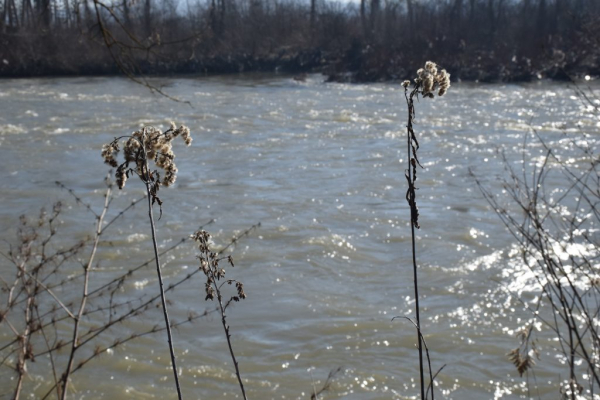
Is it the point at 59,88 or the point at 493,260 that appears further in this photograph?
the point at 59,88

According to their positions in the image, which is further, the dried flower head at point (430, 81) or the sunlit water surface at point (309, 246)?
the sunlit water surface at point (309, 246)

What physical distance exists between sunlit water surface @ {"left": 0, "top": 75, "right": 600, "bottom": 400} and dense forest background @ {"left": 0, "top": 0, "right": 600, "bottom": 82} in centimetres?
959

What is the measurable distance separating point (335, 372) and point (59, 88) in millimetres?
20335

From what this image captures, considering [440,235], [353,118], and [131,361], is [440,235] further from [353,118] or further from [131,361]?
[353,118]

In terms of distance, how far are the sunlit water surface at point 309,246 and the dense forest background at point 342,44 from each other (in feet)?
31.5

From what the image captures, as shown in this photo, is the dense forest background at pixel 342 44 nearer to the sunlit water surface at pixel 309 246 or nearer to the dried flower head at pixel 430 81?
the sunlit water surface at pixel 309 246

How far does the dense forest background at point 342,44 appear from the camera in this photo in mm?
25484

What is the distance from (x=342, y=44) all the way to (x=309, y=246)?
85.3 ft

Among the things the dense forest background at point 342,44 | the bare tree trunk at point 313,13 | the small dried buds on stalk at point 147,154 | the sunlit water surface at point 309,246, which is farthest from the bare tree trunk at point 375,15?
the small dried buds on stalk at point 147,154

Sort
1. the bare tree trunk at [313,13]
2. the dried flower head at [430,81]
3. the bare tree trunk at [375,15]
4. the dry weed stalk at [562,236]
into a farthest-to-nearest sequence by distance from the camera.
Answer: the bare tree trunk at [313,13], the bare tree trunk at [375,15], the dry weed stalk at [562,236], the dried flower head at [430,81]

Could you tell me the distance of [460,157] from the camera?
1174 centimetres

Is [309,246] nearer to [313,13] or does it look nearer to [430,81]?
[430,81]

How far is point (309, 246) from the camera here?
7309 millimetres

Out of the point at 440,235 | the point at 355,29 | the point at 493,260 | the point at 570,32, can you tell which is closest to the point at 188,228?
the point at 440,235
